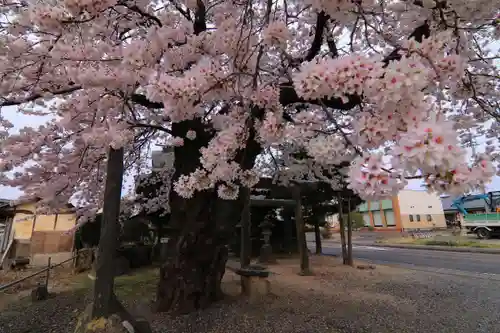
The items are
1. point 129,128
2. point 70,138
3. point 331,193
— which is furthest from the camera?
point 331,193

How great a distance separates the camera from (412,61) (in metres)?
1.43

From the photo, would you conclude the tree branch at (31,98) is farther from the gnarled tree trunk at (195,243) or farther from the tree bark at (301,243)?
the tree bark at (301,243)

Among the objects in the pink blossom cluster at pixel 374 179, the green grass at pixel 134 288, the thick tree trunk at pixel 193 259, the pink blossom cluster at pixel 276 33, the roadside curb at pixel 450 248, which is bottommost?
the green grass at pixel 134 288

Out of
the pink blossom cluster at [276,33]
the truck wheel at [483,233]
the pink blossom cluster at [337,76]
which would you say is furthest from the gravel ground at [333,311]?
the truck wheel at [483,233]

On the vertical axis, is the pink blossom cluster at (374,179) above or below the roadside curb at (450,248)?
above

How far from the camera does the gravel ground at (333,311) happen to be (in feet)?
12.3

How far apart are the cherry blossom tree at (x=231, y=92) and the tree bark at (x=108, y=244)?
365mm

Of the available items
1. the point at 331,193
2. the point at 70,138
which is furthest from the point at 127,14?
the point at 331,193

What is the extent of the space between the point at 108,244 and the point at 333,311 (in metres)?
3.26

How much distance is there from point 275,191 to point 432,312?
244 inches

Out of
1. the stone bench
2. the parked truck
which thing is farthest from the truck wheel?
the stone bench

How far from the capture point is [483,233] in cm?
1797

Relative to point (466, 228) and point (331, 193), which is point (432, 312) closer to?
point (331, 193)

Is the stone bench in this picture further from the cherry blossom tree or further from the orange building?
the orange building
